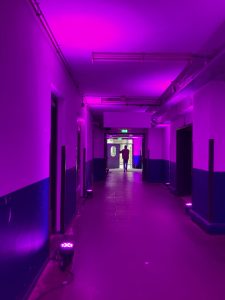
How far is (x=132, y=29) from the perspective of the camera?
12.6 feet

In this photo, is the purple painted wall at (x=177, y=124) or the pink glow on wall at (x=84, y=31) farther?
the purple painted wall at (x=177, y=124)

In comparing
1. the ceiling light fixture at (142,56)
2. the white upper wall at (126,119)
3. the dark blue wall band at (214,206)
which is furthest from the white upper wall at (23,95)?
the white upper wall at (126,119)

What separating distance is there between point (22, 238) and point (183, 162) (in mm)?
7449

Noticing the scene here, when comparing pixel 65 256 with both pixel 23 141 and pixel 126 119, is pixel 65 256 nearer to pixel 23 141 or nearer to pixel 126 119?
pixel 23 141

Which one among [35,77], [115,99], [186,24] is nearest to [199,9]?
[186,24]

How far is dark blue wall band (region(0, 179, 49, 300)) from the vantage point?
2404mm

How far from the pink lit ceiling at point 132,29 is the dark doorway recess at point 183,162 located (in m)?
4.06

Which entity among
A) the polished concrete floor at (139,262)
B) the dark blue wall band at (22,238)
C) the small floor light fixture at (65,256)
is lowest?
the polished concrete floor at (139,262)

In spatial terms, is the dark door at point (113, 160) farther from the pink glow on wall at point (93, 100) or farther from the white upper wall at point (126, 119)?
the white upper wall at point (126, 119)

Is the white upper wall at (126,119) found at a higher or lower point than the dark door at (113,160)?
higher

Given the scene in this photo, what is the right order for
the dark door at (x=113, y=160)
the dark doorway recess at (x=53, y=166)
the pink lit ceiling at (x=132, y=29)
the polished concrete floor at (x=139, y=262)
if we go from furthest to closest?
1. the dark door at (x=113, y=160)
2. the dark doorway recess at (x=53, y=166)
3. the pink lit ceiling at (x=132, y=29)
4. the polished concrete floor at (x=139, y=262)

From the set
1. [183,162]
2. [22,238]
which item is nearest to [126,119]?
[183,162]

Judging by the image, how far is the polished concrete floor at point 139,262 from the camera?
10.2 feet

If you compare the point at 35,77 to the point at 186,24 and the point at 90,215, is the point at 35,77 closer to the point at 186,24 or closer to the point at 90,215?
the point at 186,24
